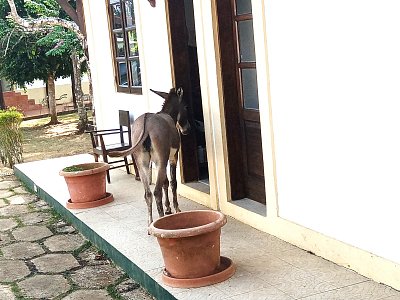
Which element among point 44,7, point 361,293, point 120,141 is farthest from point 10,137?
point 361,293

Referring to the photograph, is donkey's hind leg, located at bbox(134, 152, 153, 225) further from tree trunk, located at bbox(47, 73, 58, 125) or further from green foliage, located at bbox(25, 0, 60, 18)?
tree trunk, located at bbox(47, 73, 58, 125)

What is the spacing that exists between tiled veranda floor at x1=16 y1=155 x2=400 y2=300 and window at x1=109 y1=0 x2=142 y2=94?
1.80 meters

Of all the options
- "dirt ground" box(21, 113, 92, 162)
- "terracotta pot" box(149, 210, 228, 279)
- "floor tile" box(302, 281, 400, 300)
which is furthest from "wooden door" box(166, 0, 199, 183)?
"dirt ground" box(21, 113, 92, 162)

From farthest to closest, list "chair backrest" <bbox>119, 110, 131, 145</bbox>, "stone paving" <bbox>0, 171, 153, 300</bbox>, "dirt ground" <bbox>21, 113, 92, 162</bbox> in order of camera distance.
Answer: "dirt ground" <bbox>21, 113, 92, 162</bbox>, "chair backrest" <bbox>119, 110, 131, 145</bbox>, "stone paving" <bbox>0, 171, 153, 300</bbox>

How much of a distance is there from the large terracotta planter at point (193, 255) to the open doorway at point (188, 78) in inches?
90.5

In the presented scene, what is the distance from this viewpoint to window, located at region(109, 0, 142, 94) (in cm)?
814

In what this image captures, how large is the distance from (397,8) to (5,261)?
14.0ft

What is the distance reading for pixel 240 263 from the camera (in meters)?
4.80

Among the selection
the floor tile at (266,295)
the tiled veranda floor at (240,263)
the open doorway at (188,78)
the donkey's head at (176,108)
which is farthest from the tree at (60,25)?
the floor tile at (266,295)

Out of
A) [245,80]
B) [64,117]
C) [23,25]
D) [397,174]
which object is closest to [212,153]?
[245,80]

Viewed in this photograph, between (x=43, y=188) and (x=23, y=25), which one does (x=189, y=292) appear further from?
(x=23, y=25)

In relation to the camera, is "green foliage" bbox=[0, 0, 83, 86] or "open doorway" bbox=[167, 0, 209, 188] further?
"green foliage" bbox=[0, 0, 83, 86]

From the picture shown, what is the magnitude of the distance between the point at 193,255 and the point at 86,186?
300 cm

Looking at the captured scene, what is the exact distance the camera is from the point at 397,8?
363cm
